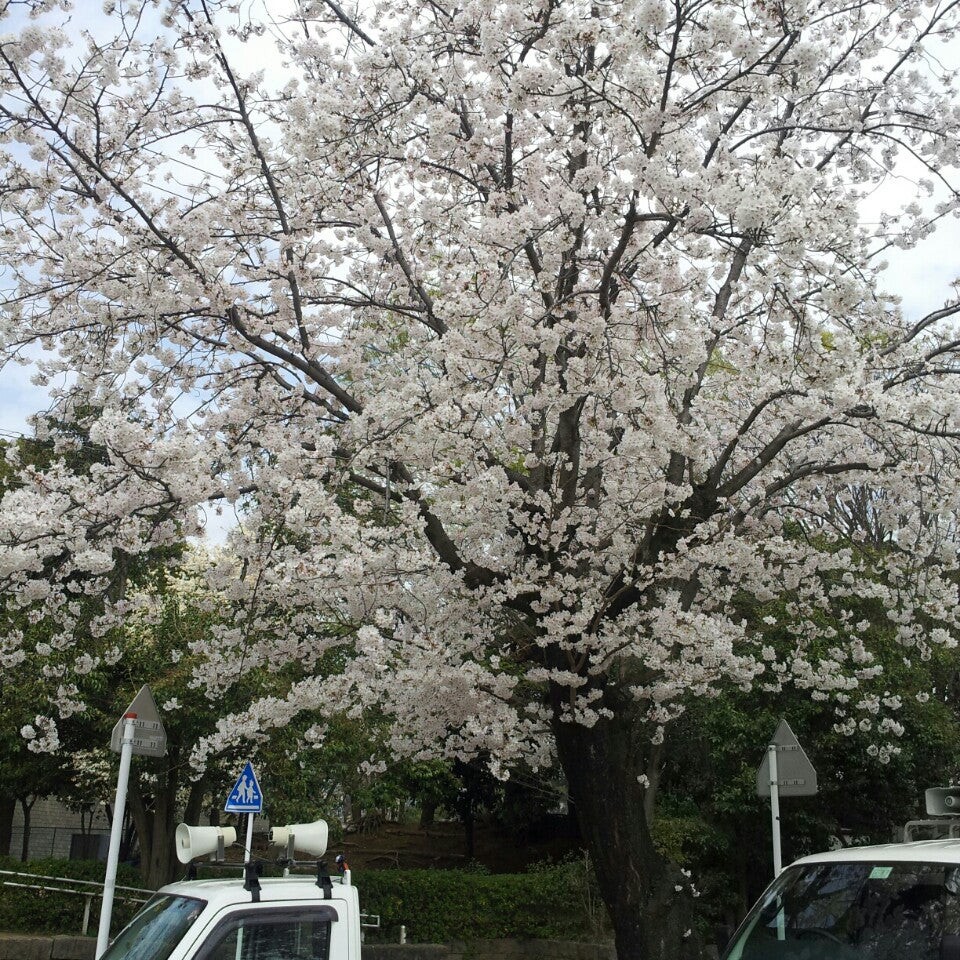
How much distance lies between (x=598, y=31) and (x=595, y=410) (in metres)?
2.62

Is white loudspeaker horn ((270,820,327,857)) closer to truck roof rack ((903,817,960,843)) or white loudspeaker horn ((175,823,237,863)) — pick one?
white loudspeaker horn ((175,823,237,863))

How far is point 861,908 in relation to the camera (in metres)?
4.23

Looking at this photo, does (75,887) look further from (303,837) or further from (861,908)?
(861,908)

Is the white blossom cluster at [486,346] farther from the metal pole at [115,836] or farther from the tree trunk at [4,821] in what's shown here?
the tree trunk at [4,821]

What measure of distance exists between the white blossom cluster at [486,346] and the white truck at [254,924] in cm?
264

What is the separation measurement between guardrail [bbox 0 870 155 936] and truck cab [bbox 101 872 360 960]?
9.47 metres

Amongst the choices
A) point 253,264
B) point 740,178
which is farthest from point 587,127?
point 253,264

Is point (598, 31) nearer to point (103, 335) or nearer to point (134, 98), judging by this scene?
point (134, 98)

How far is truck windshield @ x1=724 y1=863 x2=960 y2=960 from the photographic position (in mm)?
3949

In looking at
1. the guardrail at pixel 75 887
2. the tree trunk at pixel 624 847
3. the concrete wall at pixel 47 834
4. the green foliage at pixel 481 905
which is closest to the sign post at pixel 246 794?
the tree trunk at pixel 624 847

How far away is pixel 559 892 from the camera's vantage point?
48.1 feet

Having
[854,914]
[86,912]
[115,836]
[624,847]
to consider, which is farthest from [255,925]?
[86,912]

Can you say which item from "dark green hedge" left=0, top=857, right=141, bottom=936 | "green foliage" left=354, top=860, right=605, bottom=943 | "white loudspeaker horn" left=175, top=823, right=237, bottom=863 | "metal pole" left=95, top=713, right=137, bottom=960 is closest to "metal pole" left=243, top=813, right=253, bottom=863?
"white loudspeaker horn" left=175, top=823, right=237, bottom=863

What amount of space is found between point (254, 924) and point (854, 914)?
8.45ft
